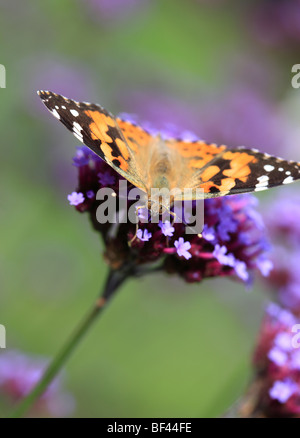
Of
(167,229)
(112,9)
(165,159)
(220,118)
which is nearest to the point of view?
(167,229)

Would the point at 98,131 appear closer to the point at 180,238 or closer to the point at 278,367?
the point at 180,238

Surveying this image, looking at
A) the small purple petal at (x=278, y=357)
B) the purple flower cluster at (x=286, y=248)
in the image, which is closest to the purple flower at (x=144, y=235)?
the small purple petal at (x=278, y=357)

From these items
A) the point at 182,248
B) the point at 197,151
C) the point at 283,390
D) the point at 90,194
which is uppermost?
the point at 197,151

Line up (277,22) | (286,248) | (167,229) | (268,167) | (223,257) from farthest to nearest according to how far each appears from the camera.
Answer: (277,22)
(286,248)
(268,167)
(223,257)
(167,229)

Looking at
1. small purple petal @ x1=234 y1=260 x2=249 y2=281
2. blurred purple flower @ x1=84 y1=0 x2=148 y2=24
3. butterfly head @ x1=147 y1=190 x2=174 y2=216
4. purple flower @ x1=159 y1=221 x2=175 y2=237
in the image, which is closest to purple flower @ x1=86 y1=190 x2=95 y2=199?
butterfly head @ x1=147 y1=190 x2=174 y2=216

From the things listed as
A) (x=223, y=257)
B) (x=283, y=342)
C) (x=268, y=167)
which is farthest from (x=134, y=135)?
(x=283, y=342)

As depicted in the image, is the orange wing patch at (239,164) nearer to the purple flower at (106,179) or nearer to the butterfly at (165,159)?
the butterfly at (165,159)
